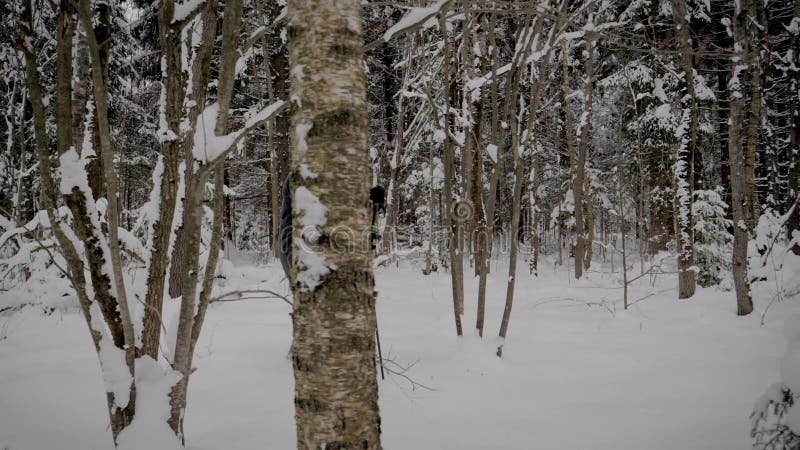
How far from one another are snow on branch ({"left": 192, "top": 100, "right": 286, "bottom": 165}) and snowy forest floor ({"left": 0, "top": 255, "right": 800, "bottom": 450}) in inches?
68.9

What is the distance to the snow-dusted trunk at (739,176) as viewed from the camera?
5.64 metres

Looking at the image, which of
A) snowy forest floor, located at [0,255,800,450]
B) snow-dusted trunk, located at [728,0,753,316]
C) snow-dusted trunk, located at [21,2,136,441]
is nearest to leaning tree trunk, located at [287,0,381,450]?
snow-dusted trunk, located at [21,2,136,441]

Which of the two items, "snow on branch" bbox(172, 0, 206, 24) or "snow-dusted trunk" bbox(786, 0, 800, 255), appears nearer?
"snow on branch" bbox(172, 0, 206, 24)

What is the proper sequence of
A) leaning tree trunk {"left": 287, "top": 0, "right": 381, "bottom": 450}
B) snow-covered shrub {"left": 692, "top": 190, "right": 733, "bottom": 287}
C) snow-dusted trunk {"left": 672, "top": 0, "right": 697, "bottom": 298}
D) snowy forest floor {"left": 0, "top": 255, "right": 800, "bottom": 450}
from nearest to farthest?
leaning tree trunk {"left": 287, "top": 0, "right": 381, "bottom": 450}
snowy forest floor {"left": 0, "top": 255, "right": 800, "bottom": 450}
snow-dusted trunk {"left": 672, "top": 0, "right": 697, "bottom": 298}
snow-covered shrub {"left": 692, "top": 190, "right": 733, "bottom": 287}

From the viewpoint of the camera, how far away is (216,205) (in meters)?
2.04

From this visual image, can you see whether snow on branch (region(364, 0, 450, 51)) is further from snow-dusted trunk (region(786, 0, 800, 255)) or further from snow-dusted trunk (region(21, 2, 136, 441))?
snow-dusted trunk (region(786, 0, 800, 255))

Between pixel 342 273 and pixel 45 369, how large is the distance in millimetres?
4060

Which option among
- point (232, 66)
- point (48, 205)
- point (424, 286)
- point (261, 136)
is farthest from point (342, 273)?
point (261, 136)

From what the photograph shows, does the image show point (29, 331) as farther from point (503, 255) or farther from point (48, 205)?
point (503, 255)

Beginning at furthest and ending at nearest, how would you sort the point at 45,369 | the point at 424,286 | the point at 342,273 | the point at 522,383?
the point at 424,286 < the point at 45,369 < the point at 522,383 < the point at 342,273

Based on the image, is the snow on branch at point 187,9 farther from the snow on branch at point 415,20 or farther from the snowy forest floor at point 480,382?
the snowy forest floor at point 480,382

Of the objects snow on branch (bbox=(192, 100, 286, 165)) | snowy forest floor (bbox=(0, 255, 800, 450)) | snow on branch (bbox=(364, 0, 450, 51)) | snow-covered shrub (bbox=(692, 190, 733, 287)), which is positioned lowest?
snowy forest floor (bbox=(0, 255, 800, 450))

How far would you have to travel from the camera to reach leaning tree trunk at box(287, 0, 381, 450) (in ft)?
4.48

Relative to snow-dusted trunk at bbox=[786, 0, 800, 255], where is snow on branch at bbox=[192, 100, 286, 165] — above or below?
below
